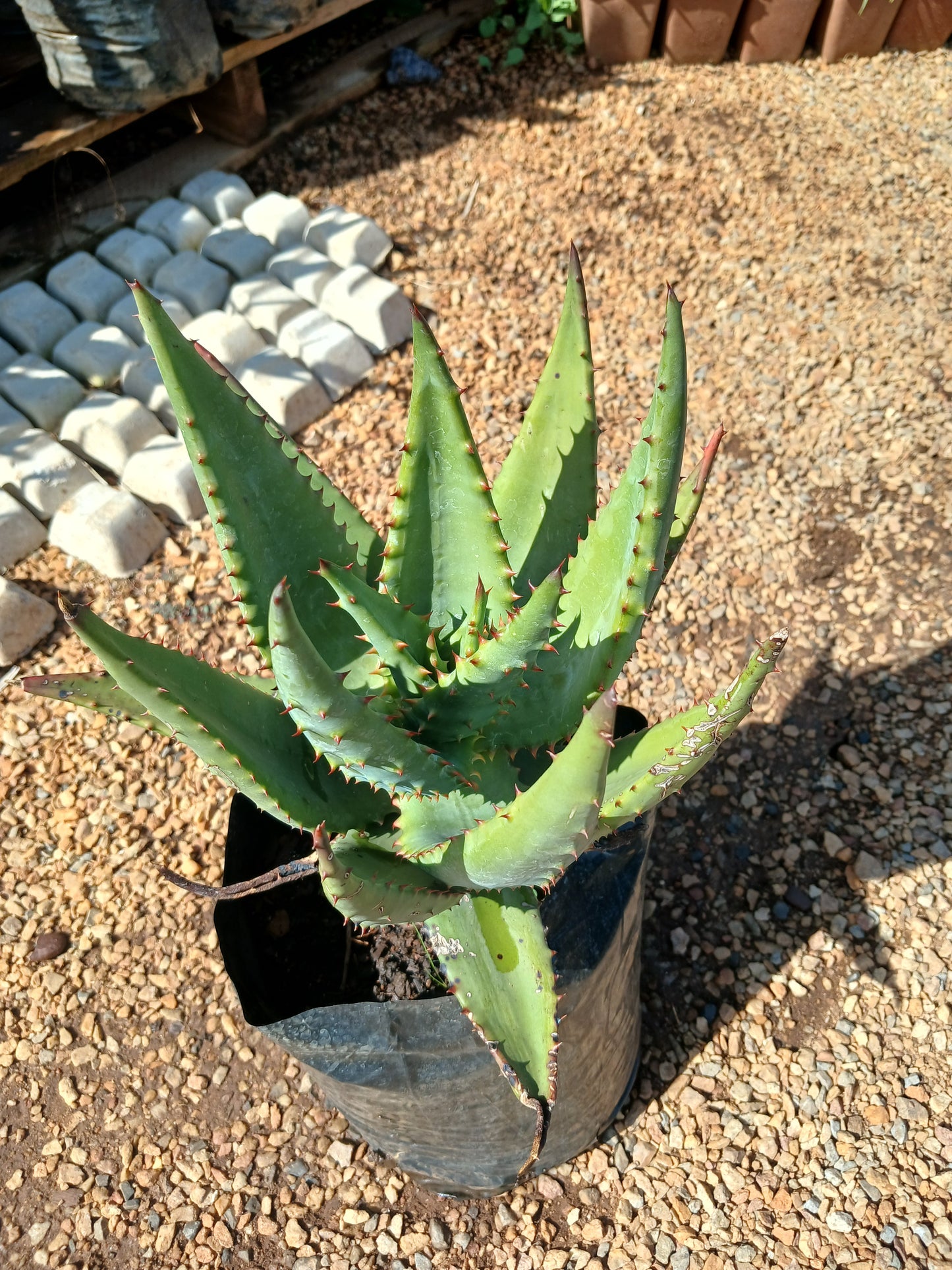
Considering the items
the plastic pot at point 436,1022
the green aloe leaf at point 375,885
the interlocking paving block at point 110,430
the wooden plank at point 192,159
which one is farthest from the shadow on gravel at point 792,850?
the wooden plank at point 192,159

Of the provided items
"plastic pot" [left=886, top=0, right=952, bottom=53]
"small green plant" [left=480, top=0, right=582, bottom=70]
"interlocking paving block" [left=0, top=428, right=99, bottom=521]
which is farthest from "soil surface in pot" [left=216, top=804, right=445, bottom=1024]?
"plastic pot" [left=886, top=0, right=952, bottom=53]

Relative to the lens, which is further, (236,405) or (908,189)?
(908,189)

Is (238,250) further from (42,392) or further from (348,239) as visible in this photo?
(42,392)

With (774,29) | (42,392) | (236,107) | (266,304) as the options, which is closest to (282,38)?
(236,107)

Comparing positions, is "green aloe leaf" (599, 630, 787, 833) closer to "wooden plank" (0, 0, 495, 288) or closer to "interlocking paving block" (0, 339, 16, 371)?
"interlocking paving block" (0, 339, 16, 371)

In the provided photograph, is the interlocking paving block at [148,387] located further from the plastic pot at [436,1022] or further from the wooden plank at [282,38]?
the plastic pot at [436,1022]

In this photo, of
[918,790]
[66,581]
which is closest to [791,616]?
[918,790]

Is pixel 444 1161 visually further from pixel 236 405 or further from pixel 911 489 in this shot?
pixel 911 489
